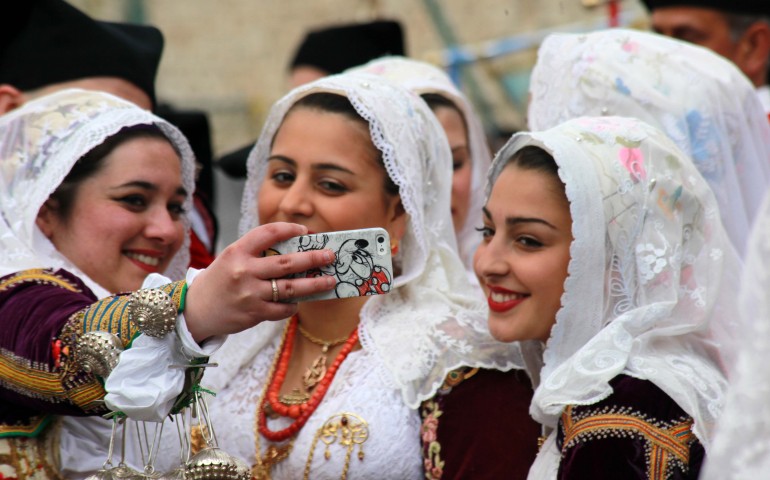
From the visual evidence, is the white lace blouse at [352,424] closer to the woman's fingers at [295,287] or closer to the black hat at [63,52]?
the woman's fingers at [295,287]

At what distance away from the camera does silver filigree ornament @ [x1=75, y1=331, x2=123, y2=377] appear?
7.49 feet

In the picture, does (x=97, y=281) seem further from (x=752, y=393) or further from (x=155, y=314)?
(x=752, y=393)

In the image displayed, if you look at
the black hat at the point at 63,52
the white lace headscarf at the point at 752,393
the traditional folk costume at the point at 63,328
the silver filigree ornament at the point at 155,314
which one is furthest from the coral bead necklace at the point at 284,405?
the white lace headscarf at the point at 752,393

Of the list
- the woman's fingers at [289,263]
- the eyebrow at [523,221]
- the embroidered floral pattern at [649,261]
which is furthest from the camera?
the eyebrow at [523,221]

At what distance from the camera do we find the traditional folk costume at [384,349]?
286 cm

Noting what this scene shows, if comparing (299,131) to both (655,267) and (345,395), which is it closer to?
(345,395)

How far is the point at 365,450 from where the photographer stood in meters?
2.83

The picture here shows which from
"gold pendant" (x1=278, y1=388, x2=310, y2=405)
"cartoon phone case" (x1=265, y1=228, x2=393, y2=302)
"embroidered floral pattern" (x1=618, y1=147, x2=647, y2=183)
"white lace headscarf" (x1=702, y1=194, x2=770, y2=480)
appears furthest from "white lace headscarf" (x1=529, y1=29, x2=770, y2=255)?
"white lace headscarf" (x1=702, y1=194, x2=770, y2=480)

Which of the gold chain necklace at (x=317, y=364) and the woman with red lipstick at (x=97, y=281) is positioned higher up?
the woman with red lipstick at (x=97, y=281)

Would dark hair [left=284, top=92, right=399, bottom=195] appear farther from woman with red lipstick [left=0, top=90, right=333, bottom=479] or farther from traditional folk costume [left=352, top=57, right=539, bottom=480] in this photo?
traditional folk costume [left=352, top=57, right=539, bottom=480]

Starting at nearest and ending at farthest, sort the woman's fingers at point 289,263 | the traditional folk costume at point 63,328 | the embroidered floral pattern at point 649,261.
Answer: the woman's fingers at point 289,263 < the traditional folk costume at point 63,328 < the embroidered floral pattern at point 649,261

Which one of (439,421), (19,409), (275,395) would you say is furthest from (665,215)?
(19,409)

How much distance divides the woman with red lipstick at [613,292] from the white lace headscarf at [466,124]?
113 centimetres

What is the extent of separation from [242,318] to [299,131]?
115 centimetres
